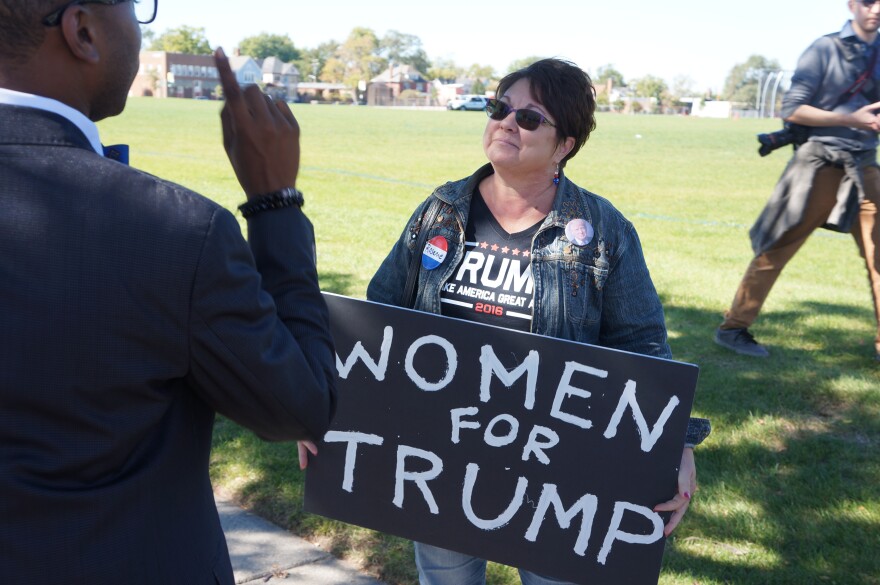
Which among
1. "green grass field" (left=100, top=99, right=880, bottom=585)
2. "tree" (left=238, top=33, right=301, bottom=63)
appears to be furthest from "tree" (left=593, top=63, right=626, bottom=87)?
"green grass field" (left=100, top=99, right=880, bottom=585)

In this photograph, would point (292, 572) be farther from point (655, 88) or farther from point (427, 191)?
point (655, 88)

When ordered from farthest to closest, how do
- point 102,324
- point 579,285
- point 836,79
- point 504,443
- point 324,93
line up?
point 324,93, point 836,79, point 579,285, point 504,443, point 102,324

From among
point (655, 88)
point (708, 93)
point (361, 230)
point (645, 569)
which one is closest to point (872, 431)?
point (645, 569)

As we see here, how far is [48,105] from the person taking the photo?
1.29 meters

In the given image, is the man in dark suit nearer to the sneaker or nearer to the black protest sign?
the black protest sign

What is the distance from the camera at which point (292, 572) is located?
3.55m

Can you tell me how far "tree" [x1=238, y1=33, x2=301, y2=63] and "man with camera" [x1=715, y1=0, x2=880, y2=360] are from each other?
5036 inches

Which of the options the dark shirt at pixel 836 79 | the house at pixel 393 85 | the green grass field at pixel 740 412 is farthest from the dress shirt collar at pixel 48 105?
the house at pixel 393 85

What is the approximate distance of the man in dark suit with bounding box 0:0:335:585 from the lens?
1235mm

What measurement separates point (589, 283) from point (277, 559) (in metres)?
1.83

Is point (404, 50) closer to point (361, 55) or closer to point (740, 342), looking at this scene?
point (361, 55)

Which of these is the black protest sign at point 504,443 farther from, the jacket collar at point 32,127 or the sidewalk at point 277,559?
the jacket collar at point 32,127

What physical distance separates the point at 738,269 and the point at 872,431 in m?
4.58

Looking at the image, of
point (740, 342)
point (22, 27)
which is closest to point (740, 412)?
point (740, 342)
